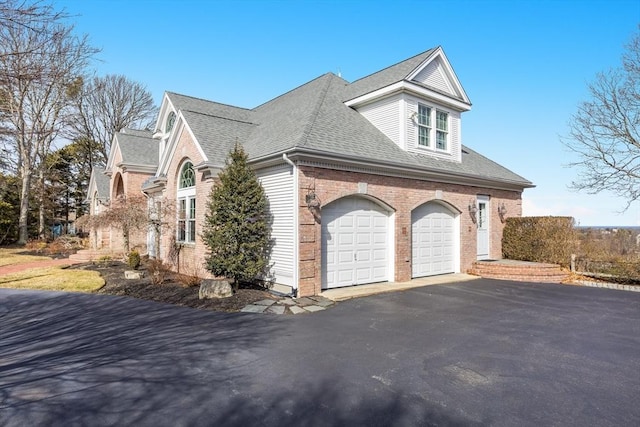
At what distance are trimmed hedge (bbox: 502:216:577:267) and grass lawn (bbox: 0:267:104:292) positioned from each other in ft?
55.8

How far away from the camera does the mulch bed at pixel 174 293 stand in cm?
→ 905

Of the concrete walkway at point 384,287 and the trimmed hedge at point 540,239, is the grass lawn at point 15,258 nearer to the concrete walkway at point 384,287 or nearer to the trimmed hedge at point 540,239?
the concrete walkway at point 384,287

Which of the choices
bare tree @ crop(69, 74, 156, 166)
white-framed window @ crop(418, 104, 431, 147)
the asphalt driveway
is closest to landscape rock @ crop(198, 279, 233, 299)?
the asphalt driveway

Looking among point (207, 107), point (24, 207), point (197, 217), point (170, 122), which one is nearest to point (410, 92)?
point (197, 217)

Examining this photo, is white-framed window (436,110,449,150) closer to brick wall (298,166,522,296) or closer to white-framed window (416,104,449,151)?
white-framed window (416,104,449,151)

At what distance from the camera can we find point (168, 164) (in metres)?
14.9

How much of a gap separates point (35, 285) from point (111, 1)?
9.74m

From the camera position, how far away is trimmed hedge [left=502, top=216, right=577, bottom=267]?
14961 millimetres

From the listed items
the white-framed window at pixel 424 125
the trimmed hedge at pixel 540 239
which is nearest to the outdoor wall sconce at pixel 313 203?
the white-framed window at pixel 424 125

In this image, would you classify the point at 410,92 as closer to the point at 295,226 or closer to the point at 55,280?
the point at 295,226

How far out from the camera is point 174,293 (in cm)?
1039

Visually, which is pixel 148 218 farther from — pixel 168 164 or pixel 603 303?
pixel 603 303

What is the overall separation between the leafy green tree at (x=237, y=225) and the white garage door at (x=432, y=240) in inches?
234

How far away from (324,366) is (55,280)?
12312 millimetres
